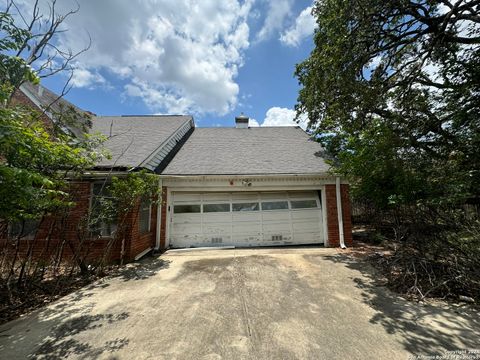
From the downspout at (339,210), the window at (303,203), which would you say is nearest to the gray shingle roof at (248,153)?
the downspout at (339,210)

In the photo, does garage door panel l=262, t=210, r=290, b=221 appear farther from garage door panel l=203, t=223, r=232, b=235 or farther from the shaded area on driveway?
the shaded area on driveway

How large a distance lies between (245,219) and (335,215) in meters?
3.43

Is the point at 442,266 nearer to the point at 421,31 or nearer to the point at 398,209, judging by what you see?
the point at 398,209

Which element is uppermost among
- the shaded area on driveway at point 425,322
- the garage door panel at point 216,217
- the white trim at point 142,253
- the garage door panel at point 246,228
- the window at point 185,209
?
the window at point 185,209

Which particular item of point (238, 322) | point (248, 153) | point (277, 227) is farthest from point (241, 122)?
point (238, 322)

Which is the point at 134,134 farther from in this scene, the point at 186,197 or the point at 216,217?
→ the point at 216,217

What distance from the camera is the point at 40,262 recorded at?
471cm

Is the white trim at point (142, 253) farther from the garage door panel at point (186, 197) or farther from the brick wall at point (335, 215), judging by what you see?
the brick wall at point (335, 215)

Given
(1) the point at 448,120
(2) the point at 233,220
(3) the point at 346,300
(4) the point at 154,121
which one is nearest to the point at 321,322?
(3) the point at 346,300

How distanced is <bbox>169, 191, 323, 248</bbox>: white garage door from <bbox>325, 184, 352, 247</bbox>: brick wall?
408 mm

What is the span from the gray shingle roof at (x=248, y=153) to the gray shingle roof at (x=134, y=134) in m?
1.00

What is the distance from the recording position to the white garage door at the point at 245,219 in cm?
828

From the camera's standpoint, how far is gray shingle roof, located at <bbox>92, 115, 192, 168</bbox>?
7.20 m

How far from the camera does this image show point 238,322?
3367 mm
